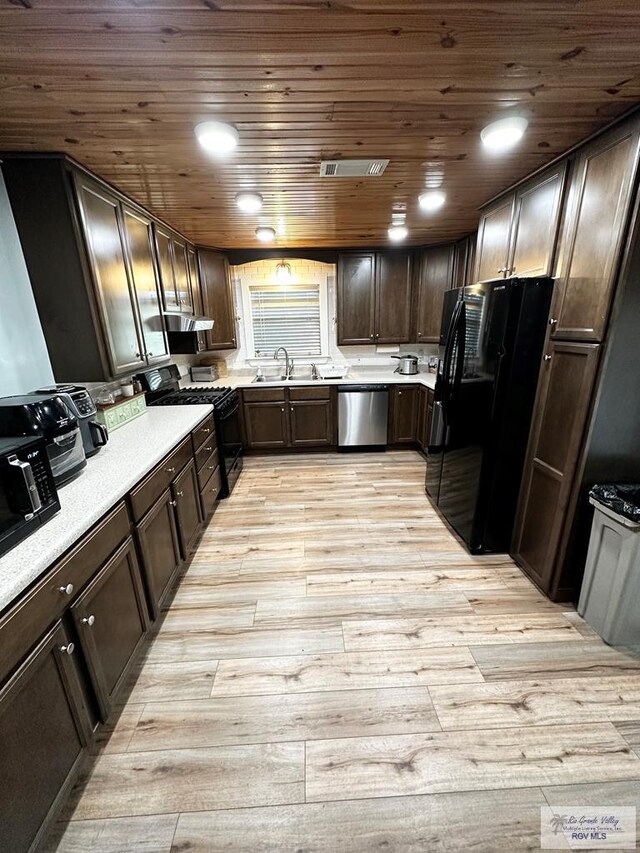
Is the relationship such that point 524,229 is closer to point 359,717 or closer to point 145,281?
point 145,281

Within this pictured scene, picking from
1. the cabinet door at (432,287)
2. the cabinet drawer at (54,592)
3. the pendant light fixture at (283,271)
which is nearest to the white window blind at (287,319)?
the pendant light fixture at (283,271)

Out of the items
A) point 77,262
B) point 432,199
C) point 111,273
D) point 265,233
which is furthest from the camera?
point 265,233

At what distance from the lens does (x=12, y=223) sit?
171cm

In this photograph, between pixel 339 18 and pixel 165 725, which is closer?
pixel 339 18

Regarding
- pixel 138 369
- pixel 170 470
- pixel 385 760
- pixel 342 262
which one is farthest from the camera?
pixel 342 262

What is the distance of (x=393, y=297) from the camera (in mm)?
4109

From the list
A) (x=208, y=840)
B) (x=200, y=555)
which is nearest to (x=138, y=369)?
(x=200, y=555)

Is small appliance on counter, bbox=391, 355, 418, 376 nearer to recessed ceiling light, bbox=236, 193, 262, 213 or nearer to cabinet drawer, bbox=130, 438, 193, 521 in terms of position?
recessed ceiling light, bbox=236, 193, 262, 213

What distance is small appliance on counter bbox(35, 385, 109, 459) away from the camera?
159cm

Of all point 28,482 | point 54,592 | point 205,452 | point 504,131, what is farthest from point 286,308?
point 54,592

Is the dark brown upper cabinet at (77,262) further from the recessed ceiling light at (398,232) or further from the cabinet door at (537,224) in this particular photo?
the cabinet door at (537,224)

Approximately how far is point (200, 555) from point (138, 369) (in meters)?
1.37

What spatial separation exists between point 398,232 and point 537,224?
160 cm

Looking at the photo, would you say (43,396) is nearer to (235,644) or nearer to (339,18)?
(235,644)
